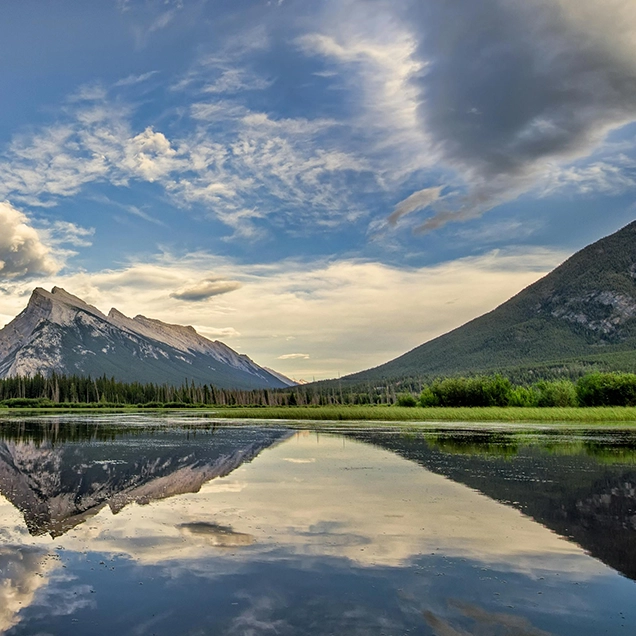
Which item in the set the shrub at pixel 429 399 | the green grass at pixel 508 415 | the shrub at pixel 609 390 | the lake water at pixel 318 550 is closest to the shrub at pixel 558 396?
the shrub at pixel 609 390

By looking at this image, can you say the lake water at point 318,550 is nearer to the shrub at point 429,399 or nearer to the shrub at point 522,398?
the shrub at point 522,398

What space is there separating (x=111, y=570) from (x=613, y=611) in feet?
38.6

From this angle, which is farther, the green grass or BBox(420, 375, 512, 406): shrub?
BBox(420, 375, 512, 406): shrub

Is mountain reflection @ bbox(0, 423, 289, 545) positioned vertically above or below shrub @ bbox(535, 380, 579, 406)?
above

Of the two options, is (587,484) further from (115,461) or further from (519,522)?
(115,461)

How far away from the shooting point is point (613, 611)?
1204cm

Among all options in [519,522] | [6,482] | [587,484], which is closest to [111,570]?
[519,522]

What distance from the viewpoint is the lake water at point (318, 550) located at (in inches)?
459

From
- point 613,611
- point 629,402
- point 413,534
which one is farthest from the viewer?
point 629,402

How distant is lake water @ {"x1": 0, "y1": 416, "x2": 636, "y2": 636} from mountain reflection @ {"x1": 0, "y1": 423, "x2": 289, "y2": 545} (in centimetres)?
18

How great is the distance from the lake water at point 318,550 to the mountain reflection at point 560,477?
0.16 m

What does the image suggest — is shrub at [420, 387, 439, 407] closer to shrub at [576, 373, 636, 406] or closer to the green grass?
the green grass

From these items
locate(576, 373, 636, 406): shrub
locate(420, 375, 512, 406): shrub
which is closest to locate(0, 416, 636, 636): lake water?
locate(576, 373, 636, 406): shrub

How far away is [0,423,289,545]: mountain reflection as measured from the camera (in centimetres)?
2183
